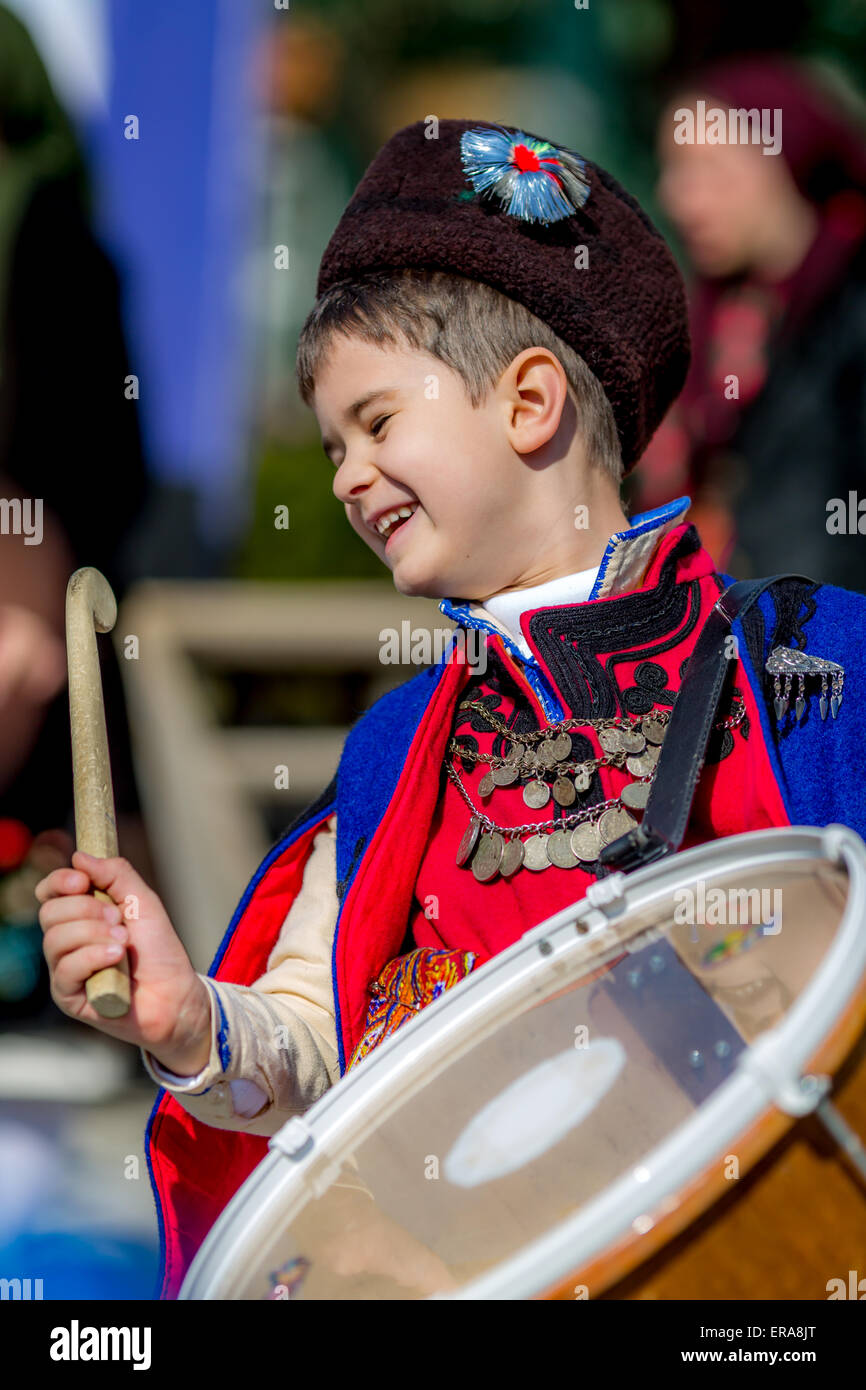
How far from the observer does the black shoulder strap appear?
4.08 ft

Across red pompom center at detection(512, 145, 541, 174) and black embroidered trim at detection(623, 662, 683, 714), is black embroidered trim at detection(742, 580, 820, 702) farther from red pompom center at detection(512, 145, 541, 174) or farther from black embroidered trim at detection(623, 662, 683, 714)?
red pompom center at detection(512, 145, 541, 174)

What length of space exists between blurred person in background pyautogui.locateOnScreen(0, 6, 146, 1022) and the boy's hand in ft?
4.62

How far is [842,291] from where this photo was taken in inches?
114

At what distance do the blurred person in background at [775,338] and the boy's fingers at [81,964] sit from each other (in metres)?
1.81

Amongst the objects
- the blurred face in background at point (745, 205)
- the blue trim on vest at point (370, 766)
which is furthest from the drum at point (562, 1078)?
the blurred face in background at point (745, 205)

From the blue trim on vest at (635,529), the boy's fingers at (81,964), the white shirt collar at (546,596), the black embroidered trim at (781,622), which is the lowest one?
the boy's fingers at (81,964)

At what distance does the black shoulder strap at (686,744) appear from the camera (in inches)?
48.9

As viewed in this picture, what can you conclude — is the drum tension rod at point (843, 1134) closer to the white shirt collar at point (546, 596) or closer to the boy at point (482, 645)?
the boy at point (482, 645)

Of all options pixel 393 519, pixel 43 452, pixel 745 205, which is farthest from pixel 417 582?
pixel 745 205

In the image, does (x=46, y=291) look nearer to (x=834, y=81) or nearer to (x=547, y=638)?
(x=547, y=638)

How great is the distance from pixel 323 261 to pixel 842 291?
1.59 meters

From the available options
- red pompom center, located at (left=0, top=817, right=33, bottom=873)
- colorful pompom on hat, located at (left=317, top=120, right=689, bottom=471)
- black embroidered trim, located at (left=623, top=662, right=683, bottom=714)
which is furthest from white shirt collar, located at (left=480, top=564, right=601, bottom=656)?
red pompom center, located at (left=0, top=817, right=33, bottom=873)
